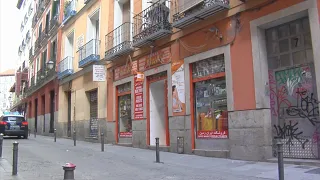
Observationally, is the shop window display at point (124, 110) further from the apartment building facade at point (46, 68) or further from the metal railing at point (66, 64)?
the apartment building facade at point (46, 68)

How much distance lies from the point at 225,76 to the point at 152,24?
14.5 feet

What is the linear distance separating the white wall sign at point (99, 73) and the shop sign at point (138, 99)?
10.2ft

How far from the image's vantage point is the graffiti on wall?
28.3 feet

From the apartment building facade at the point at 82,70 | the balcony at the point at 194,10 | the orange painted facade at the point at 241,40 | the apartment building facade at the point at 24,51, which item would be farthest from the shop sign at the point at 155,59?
the apartment building facade at the point at 24,51

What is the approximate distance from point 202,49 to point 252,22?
7.28ft

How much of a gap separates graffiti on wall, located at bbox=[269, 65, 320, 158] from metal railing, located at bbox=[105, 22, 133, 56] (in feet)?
25.4

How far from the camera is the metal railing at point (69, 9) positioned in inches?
903

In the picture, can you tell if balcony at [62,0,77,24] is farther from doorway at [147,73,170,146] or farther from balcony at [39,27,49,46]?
doorway at [147,73,170,146]

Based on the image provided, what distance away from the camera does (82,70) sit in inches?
823

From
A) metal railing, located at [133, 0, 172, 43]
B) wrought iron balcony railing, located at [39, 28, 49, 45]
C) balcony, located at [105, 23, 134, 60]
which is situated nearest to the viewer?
metal railing, located at [133, 0, 172, 43]

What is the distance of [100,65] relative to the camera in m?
17.9

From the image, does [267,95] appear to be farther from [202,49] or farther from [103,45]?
[103,45]

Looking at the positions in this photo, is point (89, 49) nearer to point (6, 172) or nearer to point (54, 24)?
point (54, 24)

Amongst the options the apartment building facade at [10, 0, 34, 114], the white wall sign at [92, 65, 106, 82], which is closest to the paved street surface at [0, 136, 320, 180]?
the white wall sign at [92, 65, 106, 82]
